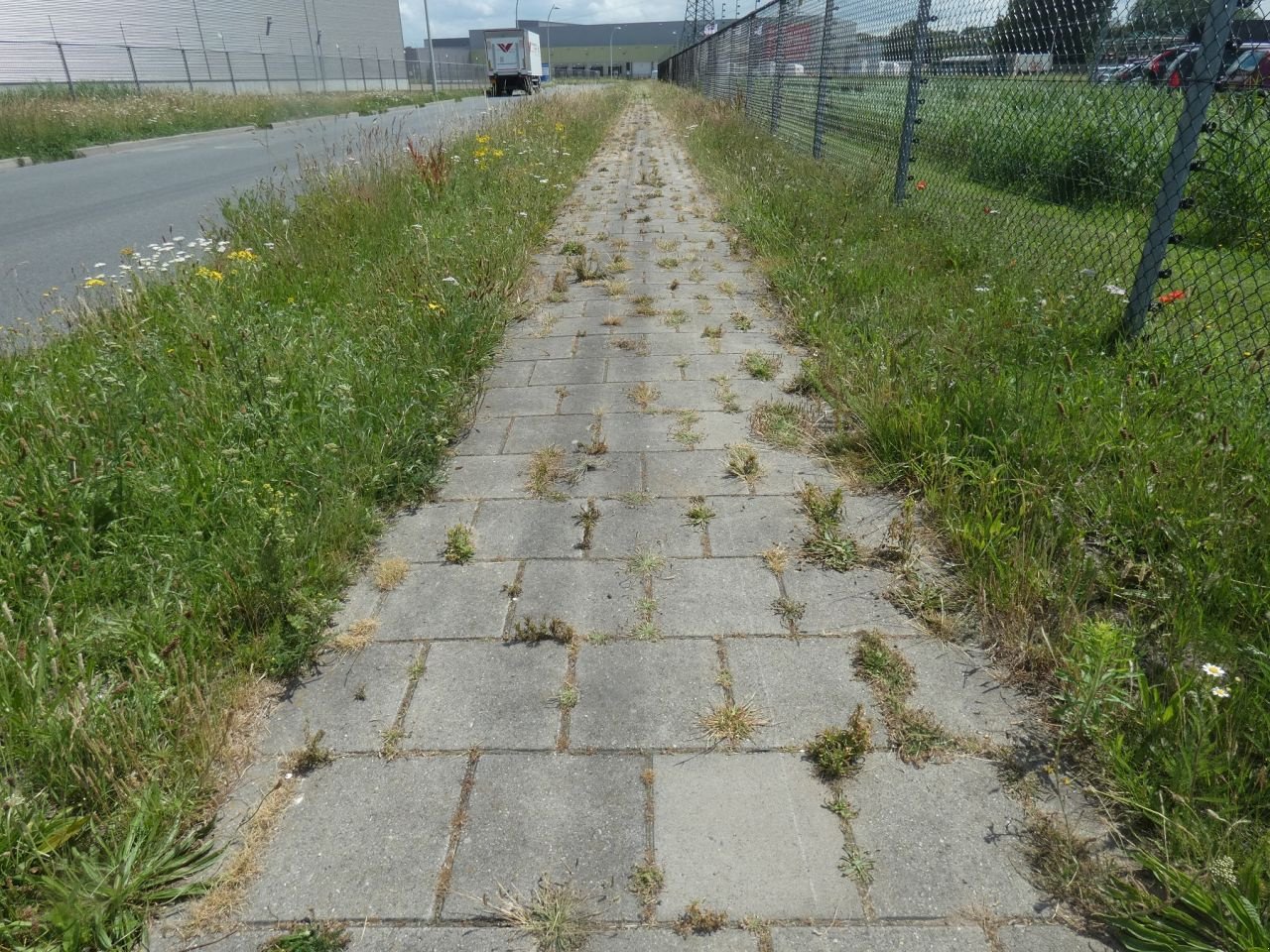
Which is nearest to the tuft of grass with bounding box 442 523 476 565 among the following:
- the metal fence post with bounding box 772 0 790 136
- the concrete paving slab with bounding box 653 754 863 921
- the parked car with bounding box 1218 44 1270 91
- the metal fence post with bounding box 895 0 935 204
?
the concrete paving slab with bounding box 653 754 863 921

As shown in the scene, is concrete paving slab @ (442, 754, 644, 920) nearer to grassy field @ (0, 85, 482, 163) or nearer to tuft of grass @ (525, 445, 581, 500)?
tuft of grass @ (525, 445, 581, 500)

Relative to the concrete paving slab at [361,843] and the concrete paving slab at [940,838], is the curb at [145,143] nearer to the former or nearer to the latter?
the concrete paving slab at [361,843]

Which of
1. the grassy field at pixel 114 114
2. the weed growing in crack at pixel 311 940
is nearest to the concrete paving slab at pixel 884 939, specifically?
the weed growing in crack at pixel 311 940

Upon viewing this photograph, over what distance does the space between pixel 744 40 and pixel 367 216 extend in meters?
12.0

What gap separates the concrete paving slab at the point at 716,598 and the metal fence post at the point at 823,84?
8650 millimetres

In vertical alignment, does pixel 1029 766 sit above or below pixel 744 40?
below

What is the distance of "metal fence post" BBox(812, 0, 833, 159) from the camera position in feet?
31.3

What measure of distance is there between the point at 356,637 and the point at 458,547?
540 millimetres

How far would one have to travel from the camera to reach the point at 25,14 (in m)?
32.7

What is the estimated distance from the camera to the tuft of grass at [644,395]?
423cm

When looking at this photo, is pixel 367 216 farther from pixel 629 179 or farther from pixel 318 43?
pixel 318 43

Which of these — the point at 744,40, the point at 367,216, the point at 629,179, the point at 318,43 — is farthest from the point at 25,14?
the point at 367,216

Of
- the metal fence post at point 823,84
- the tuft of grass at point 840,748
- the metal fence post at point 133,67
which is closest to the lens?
the tuft of grass at point 840,748

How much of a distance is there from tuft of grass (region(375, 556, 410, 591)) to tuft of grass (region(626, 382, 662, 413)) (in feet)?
5.49
